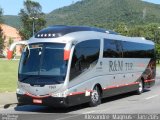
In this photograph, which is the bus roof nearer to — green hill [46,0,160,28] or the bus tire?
the bus tire

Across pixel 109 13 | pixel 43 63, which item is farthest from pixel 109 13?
pixel 43 63

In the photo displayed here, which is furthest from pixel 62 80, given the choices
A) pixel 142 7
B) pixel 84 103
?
pixel 142 7

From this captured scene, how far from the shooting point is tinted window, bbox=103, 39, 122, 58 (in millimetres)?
19212

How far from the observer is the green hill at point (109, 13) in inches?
6123

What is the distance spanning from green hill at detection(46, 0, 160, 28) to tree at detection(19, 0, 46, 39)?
91.0 feet

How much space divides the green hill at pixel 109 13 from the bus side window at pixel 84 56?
129945 millimetres

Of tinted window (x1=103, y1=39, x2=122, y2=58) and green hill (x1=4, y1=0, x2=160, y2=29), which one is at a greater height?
green hill (x1=4, y1=0, x2=160, y2=29)

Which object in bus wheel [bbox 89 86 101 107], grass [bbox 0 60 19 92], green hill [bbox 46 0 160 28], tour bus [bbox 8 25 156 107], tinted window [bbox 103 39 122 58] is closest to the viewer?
tour bus [bbox 8 25 156 107]

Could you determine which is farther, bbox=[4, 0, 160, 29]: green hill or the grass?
bbox=[4, 0, 160, 29]: green hill

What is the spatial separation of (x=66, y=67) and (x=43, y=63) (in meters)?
0.81

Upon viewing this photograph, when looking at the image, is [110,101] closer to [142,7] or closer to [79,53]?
[79,53]

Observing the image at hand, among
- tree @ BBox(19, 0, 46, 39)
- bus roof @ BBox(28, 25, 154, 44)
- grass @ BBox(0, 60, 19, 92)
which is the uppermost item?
tree @ BBox(19, 0, 46, 39)

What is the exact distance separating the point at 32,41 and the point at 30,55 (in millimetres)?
542

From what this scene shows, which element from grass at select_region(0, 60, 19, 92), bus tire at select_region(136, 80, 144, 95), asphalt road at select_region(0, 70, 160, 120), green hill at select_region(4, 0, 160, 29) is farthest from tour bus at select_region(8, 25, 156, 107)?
green hill at select_region(4, 0, 160, 29)
